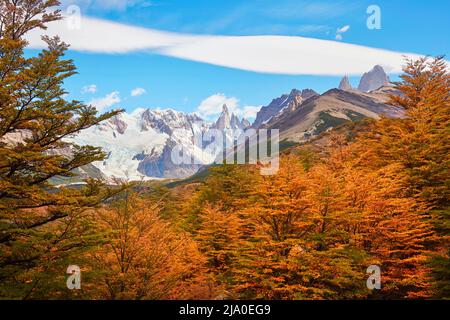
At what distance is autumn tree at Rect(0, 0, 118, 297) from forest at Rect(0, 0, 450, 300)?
0.18 feet

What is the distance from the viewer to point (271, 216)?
1795cm

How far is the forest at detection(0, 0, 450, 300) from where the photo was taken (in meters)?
13.3

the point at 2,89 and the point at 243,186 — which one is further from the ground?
the point at 2,89

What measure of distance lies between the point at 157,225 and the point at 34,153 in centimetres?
911

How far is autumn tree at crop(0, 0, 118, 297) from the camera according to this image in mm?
12867

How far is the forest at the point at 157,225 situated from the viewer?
13.3 metres

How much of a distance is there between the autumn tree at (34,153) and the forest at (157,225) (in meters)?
0.06

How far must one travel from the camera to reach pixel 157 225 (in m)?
19.9
